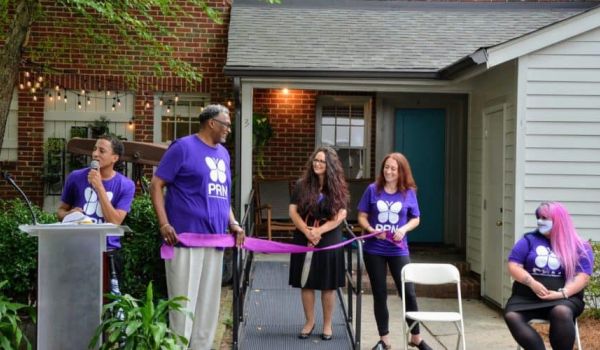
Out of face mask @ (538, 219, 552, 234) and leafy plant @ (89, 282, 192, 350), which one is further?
face mask @ (538, 219, 552, 234)

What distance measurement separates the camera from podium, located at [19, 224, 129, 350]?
184 inches

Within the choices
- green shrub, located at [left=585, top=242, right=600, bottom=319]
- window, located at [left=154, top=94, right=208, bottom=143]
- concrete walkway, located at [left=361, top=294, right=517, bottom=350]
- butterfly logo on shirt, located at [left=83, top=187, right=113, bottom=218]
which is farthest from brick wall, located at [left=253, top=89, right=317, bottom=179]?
butterfly logo on shirt, located at [left=83, top=187, right=113, bottom=218]

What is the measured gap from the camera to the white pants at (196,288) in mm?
5297

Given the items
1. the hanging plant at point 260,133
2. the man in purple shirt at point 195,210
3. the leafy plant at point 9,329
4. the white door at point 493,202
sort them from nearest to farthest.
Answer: the leafy plant at point 9,329 → the man in purple shirt at point 195,210 → the white door at point 493,202 → the hanging plant at point 260,133

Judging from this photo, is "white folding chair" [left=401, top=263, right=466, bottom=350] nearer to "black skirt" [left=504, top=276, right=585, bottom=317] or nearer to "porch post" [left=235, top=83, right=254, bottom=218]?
"black skirt" [left=504, top=276, right=585, bottom=317]

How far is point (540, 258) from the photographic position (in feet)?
19.5

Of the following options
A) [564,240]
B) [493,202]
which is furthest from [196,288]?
[493,202]

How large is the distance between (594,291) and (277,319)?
315 cm

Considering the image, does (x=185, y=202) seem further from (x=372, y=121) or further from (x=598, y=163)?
(x=372, y=121)

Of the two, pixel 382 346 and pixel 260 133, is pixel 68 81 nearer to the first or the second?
pixel 260 133

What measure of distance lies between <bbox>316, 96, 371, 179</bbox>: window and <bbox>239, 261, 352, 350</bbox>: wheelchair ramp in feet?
9.47

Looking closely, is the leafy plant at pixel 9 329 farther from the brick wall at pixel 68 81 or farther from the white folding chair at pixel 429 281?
the brick wall at pixel 68 81

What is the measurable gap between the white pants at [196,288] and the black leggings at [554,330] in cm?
221

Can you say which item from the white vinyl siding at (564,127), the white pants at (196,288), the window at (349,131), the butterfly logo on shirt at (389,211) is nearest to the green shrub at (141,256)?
the white pants at (196,288)
